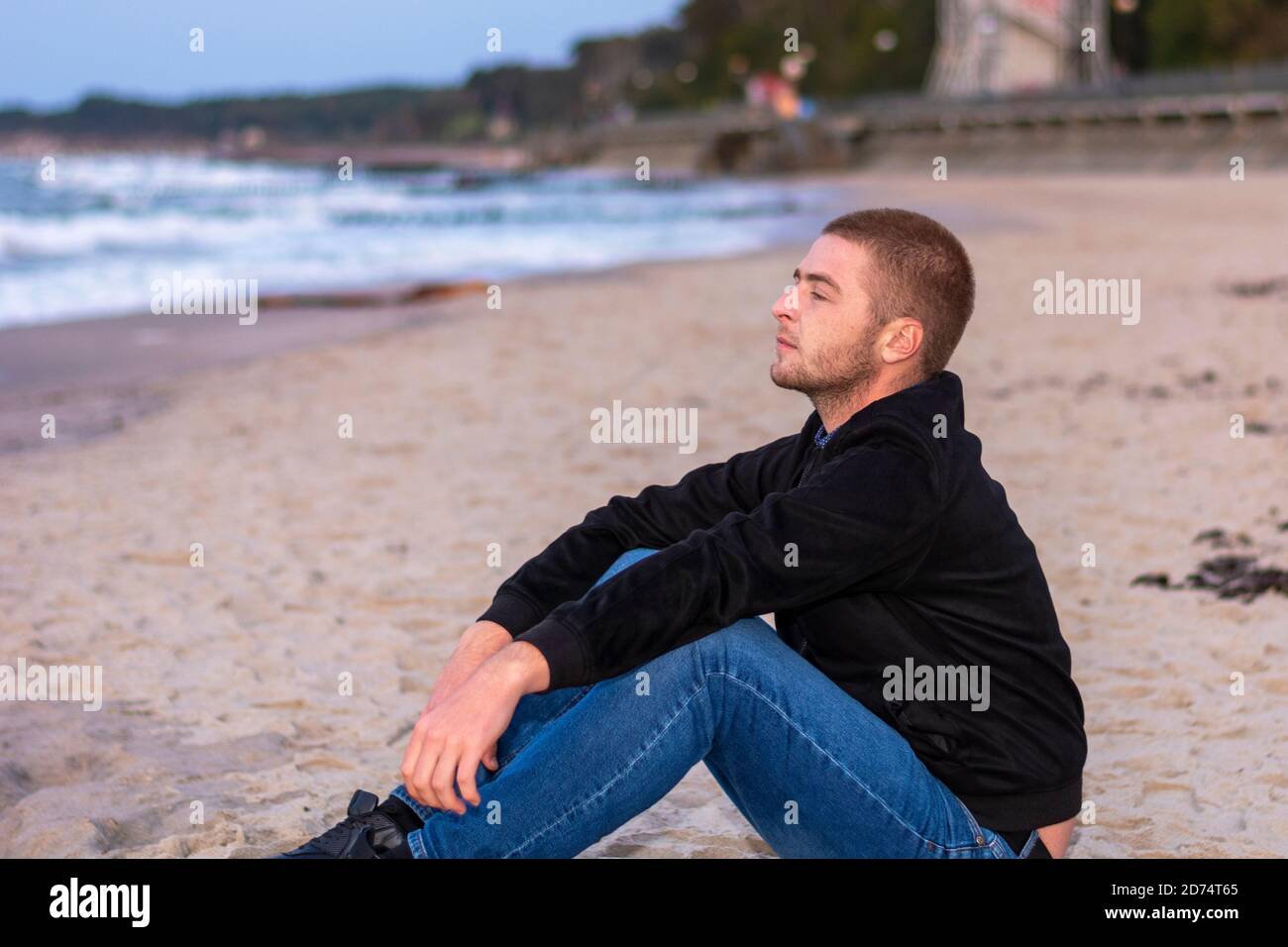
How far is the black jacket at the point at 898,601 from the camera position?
2373 mm

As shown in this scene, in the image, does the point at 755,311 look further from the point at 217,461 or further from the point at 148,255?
the point at 148,255

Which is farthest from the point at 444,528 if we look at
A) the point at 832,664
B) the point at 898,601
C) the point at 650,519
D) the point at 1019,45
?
the point at 1019,45

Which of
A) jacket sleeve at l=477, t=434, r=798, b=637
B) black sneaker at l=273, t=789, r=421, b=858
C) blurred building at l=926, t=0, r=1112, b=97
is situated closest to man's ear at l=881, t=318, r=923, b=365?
jacket sleeve at l=477, t=434, r=798, b=637

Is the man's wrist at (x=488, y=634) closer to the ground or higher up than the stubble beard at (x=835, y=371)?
closer to the ground

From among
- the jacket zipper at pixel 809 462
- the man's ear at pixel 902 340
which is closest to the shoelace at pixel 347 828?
the jacket zipper at pixel 809 462

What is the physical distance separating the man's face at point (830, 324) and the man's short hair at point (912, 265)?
22 millimetres

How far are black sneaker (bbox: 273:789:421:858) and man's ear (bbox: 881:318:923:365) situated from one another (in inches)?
47.5

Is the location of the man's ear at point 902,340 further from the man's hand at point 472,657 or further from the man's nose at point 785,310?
the man's hand at point 472,657

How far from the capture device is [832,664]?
8.68 feet

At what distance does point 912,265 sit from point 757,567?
2.09 ft

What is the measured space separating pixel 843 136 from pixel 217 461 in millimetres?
68789

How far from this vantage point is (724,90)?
11606 centimetres

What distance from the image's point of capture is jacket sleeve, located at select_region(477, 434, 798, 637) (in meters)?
2.86
